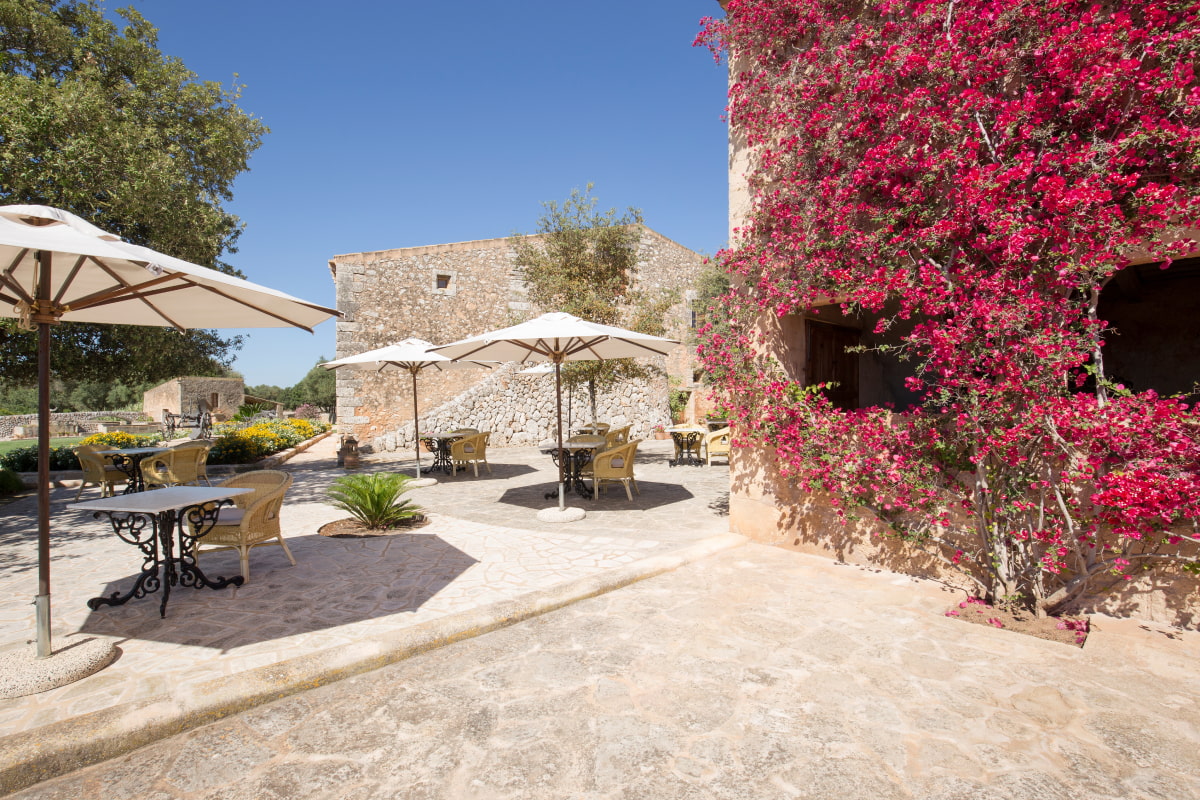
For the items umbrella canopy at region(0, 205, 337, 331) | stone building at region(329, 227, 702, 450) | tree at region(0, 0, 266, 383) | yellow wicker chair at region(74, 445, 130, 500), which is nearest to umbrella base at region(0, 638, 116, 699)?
umbrella canopy at region(0, 205, 337, 331)

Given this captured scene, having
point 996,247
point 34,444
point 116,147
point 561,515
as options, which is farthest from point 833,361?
point 34,444

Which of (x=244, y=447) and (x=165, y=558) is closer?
(x=165, y=558)

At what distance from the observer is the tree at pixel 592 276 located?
12.1m

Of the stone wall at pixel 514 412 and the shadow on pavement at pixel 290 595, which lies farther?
the stone wall at pixel 514 412

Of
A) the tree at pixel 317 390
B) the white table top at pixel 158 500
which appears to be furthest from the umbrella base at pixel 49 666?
the tree at pixel 317 390

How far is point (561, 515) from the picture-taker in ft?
22.3

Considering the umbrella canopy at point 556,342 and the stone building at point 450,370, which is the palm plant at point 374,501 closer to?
the umbrella canopy at point 556,342

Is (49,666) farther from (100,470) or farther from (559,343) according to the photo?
(100,470)

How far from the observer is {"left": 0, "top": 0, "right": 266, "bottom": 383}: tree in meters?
7.77

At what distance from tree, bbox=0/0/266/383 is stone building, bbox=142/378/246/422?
17369mm

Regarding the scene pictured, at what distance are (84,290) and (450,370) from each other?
513 inches

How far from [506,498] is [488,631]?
463 cm

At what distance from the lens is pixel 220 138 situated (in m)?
10.7

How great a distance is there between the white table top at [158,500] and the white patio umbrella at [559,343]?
3063 millimetres
